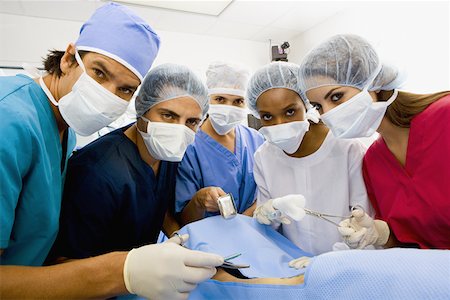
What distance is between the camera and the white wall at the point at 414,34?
263cm

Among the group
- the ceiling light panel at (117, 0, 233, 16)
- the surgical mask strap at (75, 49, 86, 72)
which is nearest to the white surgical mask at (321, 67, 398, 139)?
the surgical mask strap at (75, 49, 86, 72)

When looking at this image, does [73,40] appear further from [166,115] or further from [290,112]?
[290,112]

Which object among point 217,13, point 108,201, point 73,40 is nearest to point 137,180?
point 108,201

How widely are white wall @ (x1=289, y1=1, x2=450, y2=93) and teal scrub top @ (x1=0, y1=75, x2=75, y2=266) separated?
2.54m

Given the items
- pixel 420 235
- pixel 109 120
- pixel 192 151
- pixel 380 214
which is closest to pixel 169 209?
pixel 192 151

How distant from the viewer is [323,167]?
1.24m

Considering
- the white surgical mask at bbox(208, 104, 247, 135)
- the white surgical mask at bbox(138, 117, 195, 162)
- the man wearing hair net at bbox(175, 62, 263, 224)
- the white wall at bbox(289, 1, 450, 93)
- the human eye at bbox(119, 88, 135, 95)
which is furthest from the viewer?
the white wall at bbox(289, 1, 450, 93)

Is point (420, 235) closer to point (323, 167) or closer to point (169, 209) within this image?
point (323, 167)

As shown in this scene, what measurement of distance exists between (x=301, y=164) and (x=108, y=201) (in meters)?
0.78

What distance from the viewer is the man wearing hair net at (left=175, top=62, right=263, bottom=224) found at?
1.42m

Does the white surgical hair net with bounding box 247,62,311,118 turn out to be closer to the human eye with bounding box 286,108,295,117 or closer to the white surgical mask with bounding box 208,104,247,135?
the human eye with bounding box 286,108,295,117

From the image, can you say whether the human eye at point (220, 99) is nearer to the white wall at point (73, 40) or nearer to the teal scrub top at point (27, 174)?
the white wall at point (73, 40)

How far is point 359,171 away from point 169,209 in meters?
0.89

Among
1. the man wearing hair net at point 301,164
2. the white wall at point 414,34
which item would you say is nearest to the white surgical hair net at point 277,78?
the man wearing hair net at point 301,164
